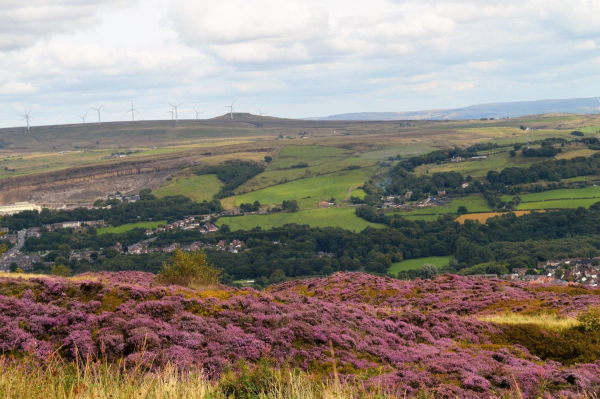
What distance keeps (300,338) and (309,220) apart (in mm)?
100223

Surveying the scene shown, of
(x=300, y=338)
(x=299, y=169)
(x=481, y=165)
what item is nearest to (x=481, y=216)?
(x=481, y=165)

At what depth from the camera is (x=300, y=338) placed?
789 inches

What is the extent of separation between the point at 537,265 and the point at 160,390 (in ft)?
226

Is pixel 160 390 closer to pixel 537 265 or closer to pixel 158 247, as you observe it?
pixel 537 265

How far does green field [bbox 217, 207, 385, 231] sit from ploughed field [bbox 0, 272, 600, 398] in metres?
88.7

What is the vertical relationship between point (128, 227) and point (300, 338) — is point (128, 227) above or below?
below

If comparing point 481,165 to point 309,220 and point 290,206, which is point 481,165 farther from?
point 309,220

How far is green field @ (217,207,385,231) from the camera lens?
116312 millimetres

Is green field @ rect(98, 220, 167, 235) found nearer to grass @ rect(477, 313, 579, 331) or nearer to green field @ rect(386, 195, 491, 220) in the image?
green field @ rect(386, 195, 491, 220)

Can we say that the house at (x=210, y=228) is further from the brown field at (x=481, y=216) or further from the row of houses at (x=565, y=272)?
the row of houses at (x=565, y=272)

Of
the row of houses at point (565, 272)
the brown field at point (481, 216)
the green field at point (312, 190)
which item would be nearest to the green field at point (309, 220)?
the green field at point (312, 190)

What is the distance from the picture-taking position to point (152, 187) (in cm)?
17375

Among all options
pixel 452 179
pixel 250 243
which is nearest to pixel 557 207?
pixel 452 179

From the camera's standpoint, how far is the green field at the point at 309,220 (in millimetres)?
116312
